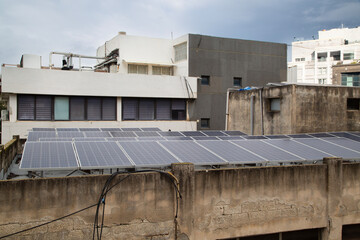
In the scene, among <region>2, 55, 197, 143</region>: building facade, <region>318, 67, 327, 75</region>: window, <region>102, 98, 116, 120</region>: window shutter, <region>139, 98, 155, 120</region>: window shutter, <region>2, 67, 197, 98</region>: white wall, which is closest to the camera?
<region>2, 67, 197, 98</region>: white wall

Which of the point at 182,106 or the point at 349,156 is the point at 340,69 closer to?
the point at 182,106

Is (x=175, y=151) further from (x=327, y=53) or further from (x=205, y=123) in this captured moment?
(x=327, y=53)

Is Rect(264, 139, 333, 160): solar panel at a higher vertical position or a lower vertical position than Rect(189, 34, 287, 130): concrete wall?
lower

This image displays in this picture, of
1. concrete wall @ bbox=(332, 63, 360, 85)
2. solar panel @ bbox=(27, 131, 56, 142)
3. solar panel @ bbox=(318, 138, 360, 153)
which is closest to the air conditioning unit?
solar panel @ bbox=(27, 131, 56, 142)

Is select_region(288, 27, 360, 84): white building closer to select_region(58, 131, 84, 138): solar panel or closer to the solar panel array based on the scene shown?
the solar panel array

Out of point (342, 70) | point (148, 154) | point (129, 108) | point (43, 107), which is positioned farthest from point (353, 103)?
point (342, 70)

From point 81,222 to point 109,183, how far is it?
1307 mm

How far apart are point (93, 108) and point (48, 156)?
16749 millimetres

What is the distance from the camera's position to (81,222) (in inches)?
376

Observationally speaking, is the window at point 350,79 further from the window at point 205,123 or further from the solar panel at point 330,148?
the solar panel at point 330,148

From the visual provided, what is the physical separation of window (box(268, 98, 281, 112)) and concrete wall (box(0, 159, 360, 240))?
731 centimetres

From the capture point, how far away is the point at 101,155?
11.1 meters

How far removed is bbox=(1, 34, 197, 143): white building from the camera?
80.8ft

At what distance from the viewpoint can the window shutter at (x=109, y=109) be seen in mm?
27183
